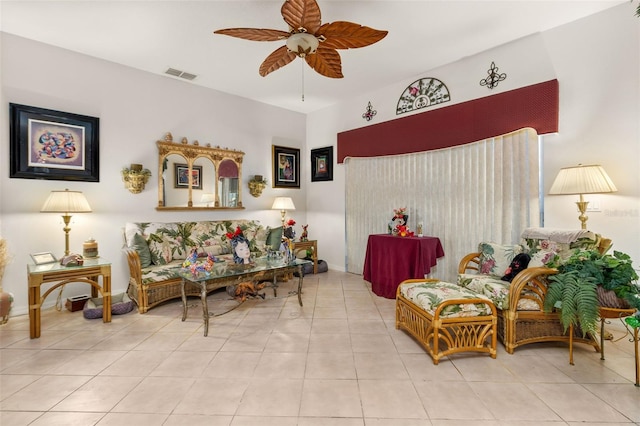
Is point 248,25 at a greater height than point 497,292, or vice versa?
point 248,25

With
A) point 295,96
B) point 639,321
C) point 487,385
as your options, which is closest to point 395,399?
point 487,385

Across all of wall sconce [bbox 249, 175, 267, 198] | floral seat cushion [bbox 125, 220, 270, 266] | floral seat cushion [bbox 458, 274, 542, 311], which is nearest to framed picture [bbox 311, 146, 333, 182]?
wall sconce [bbox 249, 175, 267, 198]

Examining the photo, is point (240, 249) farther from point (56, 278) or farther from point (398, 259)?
point (398, 259)

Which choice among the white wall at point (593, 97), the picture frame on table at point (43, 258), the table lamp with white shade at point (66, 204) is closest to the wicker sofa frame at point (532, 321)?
the white wall at point (593, 97)

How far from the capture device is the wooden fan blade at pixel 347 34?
213 cm

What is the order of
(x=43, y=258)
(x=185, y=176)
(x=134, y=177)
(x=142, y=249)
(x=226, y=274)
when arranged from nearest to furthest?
(x=226, y=274)
(x=43, y=258)
(x=142, y=249)
(x=134, y=177)
(x=185, y=176)

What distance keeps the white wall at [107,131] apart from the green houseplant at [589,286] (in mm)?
4234

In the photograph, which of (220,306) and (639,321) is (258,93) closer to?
(220,306)

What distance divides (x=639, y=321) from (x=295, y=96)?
4736mm

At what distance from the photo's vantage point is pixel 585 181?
2568mm

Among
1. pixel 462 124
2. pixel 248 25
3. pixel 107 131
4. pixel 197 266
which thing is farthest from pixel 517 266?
pixel 107 131

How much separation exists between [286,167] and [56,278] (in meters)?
3.70

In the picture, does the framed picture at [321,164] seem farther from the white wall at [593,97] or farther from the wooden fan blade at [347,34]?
the wooden fan blade at [347,34]

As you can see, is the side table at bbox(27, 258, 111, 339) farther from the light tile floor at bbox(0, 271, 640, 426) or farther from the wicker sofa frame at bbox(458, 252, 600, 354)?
the wicker sofa frame at bbox(458, 252, 600, 354)
